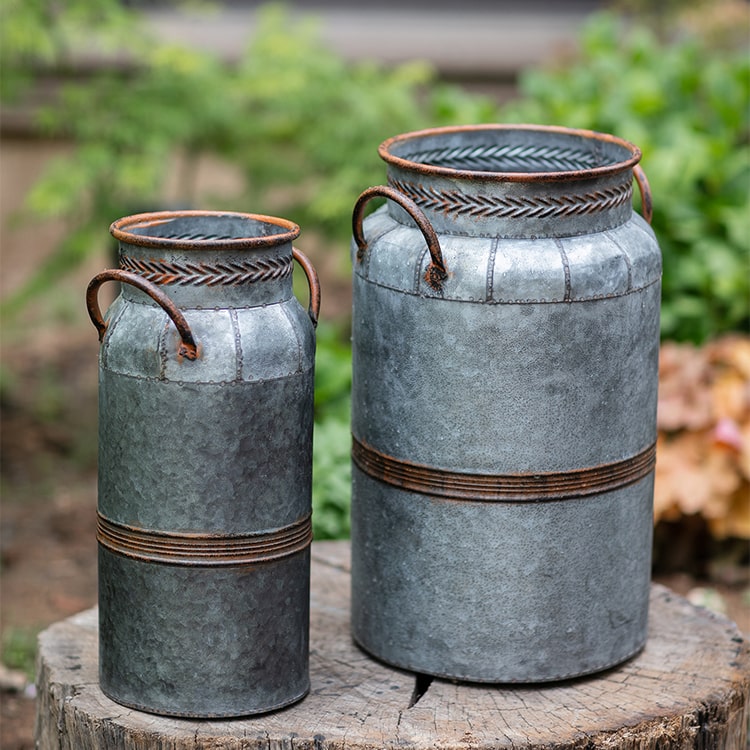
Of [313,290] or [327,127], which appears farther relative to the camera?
[327,127]

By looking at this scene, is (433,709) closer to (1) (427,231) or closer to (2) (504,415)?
(2) (504,415)

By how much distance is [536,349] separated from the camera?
2.62 metres

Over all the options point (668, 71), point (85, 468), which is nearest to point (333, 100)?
point (668, 71)

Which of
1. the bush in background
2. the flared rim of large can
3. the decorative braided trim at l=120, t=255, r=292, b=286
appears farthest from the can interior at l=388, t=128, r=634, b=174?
the bush in background

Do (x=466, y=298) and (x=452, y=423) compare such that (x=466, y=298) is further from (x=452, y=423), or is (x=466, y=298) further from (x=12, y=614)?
(x=12, y=614)

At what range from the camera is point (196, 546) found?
2.55 m

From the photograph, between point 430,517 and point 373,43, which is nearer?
point 430,517

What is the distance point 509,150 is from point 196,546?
1.16 metres

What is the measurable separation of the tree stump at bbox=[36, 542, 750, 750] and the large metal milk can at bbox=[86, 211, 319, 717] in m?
0.07

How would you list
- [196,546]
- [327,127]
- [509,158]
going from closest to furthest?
1. [196,546]
2. [509,158]
3. [327,127]

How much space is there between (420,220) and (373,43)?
21.3 feet

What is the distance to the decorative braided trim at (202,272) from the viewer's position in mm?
2486

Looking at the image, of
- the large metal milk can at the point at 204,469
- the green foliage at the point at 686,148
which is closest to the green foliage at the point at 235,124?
the green foliage at the point at 686,148

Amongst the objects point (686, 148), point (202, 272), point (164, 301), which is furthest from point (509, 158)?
point (686, 148)
